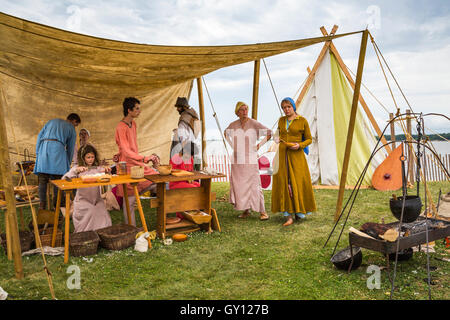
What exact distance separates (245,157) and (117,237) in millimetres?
1978

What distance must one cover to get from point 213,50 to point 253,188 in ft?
6.35

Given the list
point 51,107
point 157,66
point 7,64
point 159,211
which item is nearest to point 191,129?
point 157,66

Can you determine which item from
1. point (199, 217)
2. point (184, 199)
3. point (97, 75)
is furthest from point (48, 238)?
point (97, 75)

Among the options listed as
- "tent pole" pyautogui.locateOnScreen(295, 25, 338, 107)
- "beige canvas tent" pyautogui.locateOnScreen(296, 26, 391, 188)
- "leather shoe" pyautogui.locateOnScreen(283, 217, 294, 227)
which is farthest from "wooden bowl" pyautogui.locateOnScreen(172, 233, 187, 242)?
"tent pole" pyautogui.locateOnScreen(295, 25, 338, 107)

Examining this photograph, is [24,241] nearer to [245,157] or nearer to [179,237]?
[179,237]

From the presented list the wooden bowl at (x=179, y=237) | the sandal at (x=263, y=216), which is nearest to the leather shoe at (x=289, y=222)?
the sandal at (x=263, y=216)

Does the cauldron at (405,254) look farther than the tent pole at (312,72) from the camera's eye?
No

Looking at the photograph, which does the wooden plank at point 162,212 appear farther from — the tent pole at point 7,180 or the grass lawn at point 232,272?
Result: the tent pole at point 7,180

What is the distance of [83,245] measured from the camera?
3.44m

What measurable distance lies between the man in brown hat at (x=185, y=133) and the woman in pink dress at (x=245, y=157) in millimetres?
484

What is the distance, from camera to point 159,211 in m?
4.03

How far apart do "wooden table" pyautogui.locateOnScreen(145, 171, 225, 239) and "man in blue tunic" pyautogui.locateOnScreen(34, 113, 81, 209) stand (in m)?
1.51

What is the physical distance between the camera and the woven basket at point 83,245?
11.2 ft
